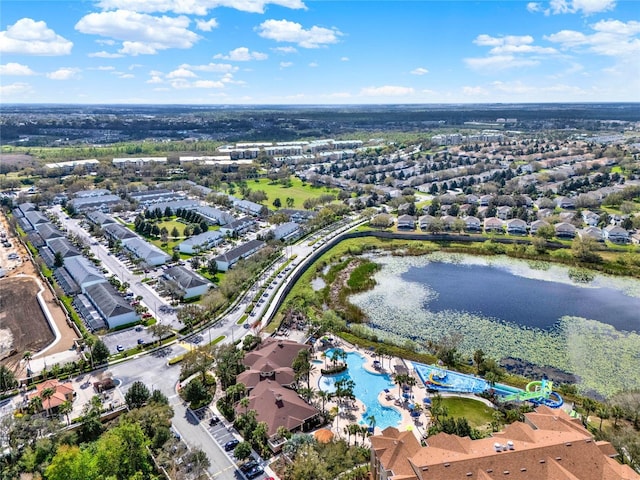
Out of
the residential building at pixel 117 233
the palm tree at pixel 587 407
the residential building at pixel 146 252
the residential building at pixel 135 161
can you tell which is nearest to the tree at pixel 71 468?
the palm tree at pixel 587 407

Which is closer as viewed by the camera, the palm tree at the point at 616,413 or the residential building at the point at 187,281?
the palm tree at the point at 616,413

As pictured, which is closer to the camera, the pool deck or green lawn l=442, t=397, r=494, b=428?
the pool deck

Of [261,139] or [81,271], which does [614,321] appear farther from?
[261,139]

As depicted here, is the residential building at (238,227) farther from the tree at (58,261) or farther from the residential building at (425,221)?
the residential building at (425,221)

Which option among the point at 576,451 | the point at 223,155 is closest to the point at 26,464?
the point at 576,451

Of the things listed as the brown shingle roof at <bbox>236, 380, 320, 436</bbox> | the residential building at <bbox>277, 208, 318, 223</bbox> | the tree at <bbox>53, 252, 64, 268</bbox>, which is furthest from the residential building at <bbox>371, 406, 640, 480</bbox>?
the residential building at <bbox>277, 208, 318, 223</bbox>

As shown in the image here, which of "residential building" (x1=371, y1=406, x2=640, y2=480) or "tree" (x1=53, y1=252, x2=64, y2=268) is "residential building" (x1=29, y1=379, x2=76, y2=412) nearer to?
"residential building" (x1=371, y1=406, x2=640, y2=480)

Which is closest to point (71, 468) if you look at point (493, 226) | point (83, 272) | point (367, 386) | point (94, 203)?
point (367, 386)
